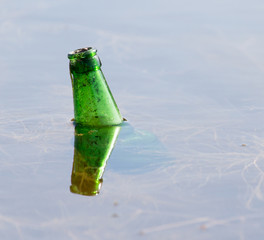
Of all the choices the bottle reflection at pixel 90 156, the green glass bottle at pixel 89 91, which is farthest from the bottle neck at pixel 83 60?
the bottle reflection at pixel 90 156

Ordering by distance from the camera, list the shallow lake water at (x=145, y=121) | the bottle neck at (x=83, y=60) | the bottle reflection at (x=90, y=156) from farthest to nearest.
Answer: the bottle neck at (x=83, y=60), the bottle reflection at (x=90, y=156), the shallow lake water at (x=145, y=121)

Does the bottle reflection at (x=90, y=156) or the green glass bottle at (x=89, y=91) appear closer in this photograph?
the bottle reflection at (x=90, y=156)

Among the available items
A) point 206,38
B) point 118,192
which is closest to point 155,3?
point 206,38

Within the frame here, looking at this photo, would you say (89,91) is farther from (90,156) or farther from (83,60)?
(90,156)

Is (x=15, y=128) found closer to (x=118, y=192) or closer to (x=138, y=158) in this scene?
(x=138, y=158)

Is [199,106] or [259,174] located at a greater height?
[259,174]

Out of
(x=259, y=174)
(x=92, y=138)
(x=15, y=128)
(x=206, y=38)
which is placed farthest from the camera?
(x=206, y=38)

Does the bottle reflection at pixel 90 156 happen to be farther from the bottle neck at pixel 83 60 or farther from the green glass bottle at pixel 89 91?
the bottle neck at pixel 83 60
